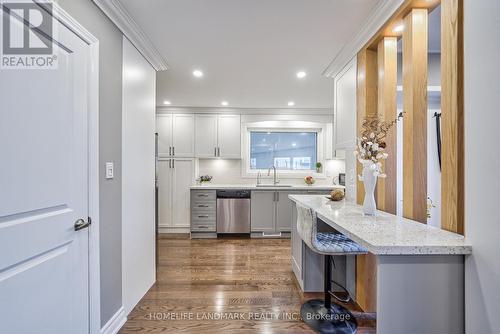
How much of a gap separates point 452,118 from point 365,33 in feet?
3.56

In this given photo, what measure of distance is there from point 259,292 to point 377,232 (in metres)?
1.53

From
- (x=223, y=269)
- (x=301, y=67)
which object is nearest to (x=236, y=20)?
(x=301, y=67)

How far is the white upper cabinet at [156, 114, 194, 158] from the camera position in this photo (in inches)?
176

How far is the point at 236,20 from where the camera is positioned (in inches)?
71.4

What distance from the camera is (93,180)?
1498mm

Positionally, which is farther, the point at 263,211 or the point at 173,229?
the point at 173,229

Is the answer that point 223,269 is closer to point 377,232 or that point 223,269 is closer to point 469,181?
point 377,232

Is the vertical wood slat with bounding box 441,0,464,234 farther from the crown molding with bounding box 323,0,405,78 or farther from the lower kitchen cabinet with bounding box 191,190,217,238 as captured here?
the lower kitchen cabinet with bounding box 191,190,217,238

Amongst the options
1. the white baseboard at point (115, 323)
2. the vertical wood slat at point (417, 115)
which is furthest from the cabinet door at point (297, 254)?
the white baseboard at point (115, 323)

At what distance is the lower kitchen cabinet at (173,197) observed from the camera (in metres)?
4.41

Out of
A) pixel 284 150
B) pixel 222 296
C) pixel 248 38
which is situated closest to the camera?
pixel 248 38

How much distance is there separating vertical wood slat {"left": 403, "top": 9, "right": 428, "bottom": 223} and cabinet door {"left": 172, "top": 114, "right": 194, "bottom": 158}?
361cm

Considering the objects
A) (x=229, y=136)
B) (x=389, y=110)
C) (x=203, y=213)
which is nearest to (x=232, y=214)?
(x=203, y=213)

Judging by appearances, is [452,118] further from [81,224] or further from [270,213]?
[270,213]
